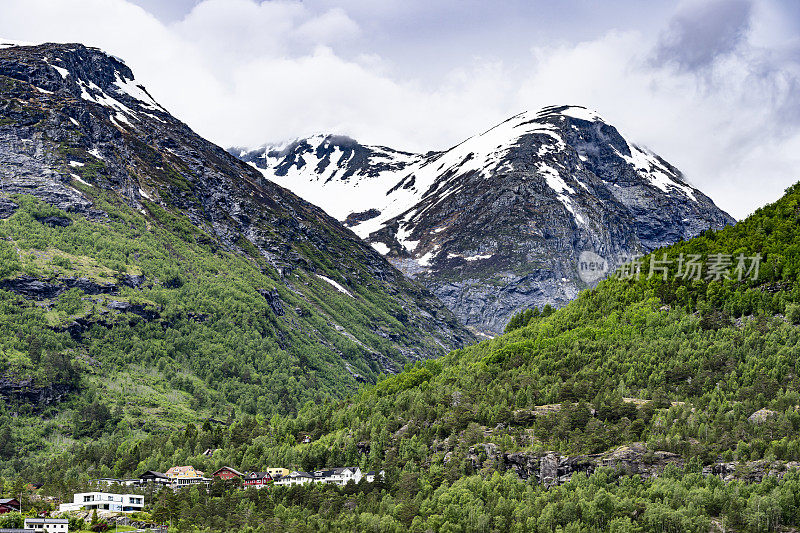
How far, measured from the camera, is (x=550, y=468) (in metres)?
146

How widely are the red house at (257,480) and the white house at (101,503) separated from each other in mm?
20995

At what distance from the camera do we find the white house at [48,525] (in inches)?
4914

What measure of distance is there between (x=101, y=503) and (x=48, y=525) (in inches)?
636

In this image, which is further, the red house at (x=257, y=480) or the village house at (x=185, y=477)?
the village house at (x=185, y=477)

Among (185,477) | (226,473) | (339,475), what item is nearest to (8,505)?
(185,477)

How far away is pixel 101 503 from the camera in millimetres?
143250

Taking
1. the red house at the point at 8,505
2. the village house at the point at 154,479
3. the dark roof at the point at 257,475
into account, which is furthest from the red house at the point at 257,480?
the red house at the point at 8,505

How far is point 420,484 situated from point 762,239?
103 metres

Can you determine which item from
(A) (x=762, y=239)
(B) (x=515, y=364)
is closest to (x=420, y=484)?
(B) (x=515, y=364)

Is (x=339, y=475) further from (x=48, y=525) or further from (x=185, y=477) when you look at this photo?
(x=48, y=525)

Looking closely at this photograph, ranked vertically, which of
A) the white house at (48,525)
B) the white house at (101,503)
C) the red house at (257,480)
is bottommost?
the white house at (48,525)

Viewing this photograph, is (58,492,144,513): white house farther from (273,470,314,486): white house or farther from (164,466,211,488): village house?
(273,470,314,486): white house

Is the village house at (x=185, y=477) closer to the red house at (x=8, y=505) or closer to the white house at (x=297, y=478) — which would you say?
the white house at (x=297, y=478)

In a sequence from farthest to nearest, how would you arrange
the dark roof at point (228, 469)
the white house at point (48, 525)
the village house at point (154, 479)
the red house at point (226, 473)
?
the village house at point (154, 479), the dark roof at point (228, 469), the red house at point (226, 473), the white house at point (48, 525)
